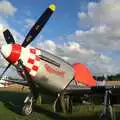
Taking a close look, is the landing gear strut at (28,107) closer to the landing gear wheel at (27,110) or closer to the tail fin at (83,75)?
the landing gear wheel at (27,110)

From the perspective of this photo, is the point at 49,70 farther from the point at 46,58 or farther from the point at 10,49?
the point at 10,49

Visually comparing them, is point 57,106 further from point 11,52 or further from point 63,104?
point 11,52

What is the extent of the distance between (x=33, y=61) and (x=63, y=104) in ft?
10.9

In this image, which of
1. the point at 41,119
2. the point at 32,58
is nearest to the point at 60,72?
the point at 32,58

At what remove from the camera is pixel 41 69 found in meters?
18.0

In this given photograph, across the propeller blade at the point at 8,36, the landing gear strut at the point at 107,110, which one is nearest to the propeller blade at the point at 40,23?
the propeller blade at the point at 8,36

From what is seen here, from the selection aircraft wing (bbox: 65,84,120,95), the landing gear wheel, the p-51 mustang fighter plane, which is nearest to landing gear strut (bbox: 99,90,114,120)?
aircraft wing (bbox: 65,84,120,95)

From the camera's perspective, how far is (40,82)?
18.3m

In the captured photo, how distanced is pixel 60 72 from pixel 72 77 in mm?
1147

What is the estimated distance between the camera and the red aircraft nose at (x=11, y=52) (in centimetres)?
→ 1677

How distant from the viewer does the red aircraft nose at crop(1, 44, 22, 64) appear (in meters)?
16.8

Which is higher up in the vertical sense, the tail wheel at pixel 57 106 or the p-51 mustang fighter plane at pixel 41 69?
the p-51 mustang fighter plane at pixel 41 69

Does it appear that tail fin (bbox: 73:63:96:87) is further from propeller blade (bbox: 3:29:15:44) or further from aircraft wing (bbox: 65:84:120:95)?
propeller blade (bbox: 3:29:15:44)

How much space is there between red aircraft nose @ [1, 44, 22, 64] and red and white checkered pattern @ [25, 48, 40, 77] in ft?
2.23
